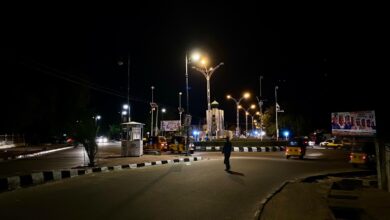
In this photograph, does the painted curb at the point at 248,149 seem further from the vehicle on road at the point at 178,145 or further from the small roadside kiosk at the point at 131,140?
the small roadside kiosk at the point at 131,140

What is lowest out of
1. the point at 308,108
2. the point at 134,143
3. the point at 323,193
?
the point at 323,193

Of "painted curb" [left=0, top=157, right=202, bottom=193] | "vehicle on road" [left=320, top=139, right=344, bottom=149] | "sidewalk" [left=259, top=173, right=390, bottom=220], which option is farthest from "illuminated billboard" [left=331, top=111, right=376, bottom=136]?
"painted curb" [left=0, top=157, right=202, bottom=193]

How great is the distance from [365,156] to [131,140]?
59.7 ft

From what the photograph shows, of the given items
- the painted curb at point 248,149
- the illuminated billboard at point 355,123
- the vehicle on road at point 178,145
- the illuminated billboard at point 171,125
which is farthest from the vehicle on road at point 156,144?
the illuminated billboard at point 171,125

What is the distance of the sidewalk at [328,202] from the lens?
33.0 ft

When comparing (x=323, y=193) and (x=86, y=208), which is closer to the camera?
(x=86, y=208)

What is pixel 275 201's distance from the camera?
11.7m

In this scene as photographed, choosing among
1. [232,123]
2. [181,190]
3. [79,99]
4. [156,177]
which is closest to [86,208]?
[181,190]

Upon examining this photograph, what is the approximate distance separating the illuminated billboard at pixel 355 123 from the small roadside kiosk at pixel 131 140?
67.0ft

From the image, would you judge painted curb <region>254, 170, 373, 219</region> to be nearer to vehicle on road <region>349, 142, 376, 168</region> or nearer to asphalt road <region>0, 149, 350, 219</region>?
asphalt road <region>0, 149, 350, 219</region>

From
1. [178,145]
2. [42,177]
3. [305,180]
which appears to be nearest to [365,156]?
[305,180]

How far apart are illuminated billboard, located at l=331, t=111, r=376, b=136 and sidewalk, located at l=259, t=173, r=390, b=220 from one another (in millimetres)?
22671

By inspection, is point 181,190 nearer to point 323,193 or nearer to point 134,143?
point 323,193

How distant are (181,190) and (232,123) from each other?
14567 cm
